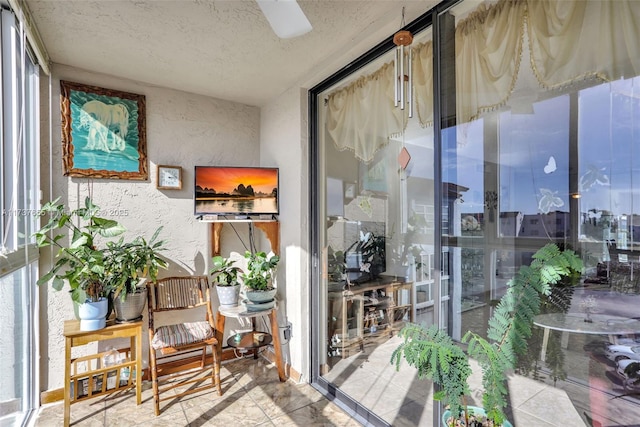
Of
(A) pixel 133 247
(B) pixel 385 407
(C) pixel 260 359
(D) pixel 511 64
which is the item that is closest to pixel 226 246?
(A) pixel 133 247

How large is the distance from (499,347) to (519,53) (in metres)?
1.24

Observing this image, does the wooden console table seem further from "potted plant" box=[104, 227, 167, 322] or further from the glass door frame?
"potted plant" box=[104, 227, 167, 322]

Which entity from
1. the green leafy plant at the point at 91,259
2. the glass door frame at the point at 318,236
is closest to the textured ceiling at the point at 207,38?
the glass door frame at the point at 318,236

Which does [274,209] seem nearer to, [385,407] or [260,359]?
[260,359]

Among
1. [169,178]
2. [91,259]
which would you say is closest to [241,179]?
[169,178]

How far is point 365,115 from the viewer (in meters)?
2.27

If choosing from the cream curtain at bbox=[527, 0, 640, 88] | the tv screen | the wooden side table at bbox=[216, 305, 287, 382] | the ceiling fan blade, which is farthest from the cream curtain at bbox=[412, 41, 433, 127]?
the wooden side table at bbox=[216, 305, 287, 382]

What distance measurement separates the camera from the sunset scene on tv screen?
2883 mm

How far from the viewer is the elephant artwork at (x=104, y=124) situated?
8.45ft

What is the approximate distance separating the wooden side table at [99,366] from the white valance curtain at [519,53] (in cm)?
223

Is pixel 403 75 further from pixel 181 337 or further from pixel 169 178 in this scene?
pixel 181 337

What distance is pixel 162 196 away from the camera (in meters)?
2.88

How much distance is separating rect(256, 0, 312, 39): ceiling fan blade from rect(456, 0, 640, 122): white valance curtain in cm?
82

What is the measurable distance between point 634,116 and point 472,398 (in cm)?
137
